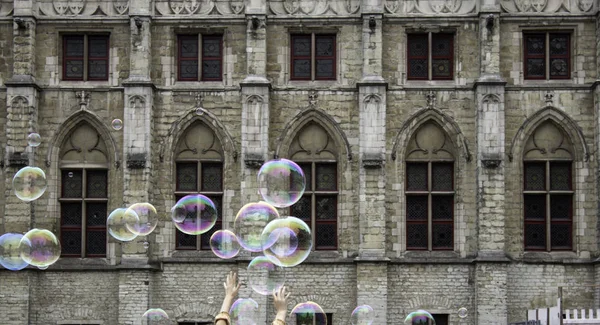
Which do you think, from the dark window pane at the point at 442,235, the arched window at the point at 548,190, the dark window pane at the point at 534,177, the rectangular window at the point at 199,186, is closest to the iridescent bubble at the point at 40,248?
the rectangular window at the point at 199,186

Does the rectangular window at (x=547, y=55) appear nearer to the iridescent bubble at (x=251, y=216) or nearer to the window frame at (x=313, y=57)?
the window frame at (x=313, y=57)

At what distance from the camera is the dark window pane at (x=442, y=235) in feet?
100

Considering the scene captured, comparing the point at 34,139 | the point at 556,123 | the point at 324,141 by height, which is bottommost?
the point at 34,139

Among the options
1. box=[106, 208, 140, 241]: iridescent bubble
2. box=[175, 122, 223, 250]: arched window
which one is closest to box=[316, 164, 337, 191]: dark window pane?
box=[175, 122, 223, 250]: arched window

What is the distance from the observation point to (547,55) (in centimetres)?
3084

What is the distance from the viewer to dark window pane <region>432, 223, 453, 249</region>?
30547 millimetres

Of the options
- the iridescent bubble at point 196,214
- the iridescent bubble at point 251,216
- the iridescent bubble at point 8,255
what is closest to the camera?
the iridescent bubble at point 251,216

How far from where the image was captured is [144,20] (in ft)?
100

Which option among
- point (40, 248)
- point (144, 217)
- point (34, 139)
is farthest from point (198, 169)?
point (40, 248)

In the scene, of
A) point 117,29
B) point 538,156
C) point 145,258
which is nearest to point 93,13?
point 117,29

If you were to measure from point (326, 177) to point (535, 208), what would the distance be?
20.2 ft

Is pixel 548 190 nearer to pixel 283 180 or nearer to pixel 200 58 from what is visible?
pixel 200 58

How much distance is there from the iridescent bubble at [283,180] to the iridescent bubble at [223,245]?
1.80 m

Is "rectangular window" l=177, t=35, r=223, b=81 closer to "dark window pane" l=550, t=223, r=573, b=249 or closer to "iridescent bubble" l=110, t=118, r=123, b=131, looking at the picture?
"iridescent bubble" l=110, t=118, r=123, b=131
